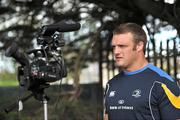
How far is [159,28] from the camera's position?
740 cm

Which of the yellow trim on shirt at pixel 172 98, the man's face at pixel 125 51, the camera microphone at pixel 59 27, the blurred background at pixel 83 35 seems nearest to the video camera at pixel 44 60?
the camera microphone at pixel 59 27

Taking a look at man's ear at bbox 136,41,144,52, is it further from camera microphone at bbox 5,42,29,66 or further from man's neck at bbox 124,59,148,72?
camera microphone at bbox 5,42,29,66

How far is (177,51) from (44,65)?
11.1 ft

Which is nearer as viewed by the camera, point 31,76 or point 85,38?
point 31,76

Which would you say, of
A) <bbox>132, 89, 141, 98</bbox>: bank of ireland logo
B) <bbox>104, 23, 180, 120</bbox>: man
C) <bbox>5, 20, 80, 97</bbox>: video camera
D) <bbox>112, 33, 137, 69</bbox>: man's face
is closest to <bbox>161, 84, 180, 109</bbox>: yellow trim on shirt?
<bbox>104, 23, 180, 120</bbox>: man

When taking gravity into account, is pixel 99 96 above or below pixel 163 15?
below

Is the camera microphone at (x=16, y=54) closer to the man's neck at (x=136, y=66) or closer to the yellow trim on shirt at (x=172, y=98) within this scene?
the man's neck at (x=136, y=66)

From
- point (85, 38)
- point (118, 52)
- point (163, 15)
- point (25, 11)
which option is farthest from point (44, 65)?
point (85, 38)

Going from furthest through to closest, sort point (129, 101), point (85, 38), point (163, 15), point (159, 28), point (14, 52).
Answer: point (85, 38), point (159, 28), point (163, 15), point (14, 52), point (129, 101)

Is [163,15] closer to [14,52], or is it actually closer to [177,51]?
[177,51]

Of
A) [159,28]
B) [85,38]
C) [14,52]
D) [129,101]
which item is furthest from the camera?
[85,38]

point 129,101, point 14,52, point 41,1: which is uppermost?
point 41,1

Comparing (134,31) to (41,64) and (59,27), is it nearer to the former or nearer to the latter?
(59,27)

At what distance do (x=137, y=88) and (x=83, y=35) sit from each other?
552 centimetres
